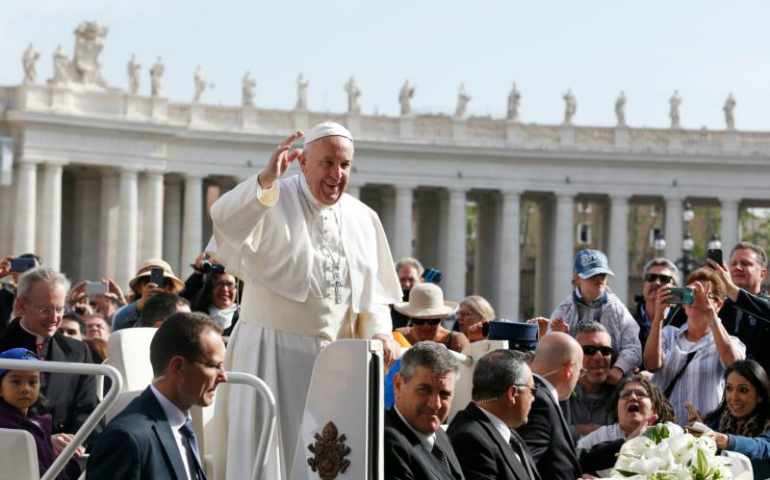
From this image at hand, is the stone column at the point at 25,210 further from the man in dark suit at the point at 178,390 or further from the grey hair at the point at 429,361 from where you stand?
the man in dark suit at the point at 178,390

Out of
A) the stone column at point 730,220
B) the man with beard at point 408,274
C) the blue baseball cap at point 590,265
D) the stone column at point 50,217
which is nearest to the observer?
the blue baseball cap at point 590,265

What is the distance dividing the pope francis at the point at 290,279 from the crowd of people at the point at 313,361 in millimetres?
13

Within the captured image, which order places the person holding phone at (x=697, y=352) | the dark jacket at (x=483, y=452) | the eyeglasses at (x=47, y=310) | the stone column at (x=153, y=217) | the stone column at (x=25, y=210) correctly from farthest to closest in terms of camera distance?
the stone column at (x=153, y=217) < the stone column at (x=25, y=210) < the person holding phone at (x=697, y=352) < the eyeglasses at (x=47, y=310) < the dark jacket at (x=483, y=452)

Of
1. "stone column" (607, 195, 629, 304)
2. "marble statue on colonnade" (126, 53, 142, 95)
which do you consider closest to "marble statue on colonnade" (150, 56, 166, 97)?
"marble statue on colonnade" (126, 53, 142, 95)

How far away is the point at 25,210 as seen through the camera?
225 feet

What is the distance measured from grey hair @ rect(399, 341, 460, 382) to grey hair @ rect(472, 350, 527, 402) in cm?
81

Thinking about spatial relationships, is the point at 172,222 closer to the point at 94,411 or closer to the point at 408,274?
the point at 408,274

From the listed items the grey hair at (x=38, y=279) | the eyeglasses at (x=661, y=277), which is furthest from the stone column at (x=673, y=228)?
the grey hair at (x=38, y=279)

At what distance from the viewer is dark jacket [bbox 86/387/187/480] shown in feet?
26.0

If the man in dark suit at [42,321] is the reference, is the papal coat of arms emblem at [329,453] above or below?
below

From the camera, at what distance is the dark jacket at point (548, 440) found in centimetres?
1170

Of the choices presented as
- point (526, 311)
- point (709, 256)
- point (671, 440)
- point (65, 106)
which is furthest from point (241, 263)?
point (526, 311)

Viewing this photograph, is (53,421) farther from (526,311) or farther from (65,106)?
(526,311)

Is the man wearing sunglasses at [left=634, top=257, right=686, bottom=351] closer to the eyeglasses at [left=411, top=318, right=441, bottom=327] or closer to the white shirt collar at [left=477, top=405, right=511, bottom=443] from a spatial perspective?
the eyeglasses at [left=411, top=318, right=441, bottom=327]
